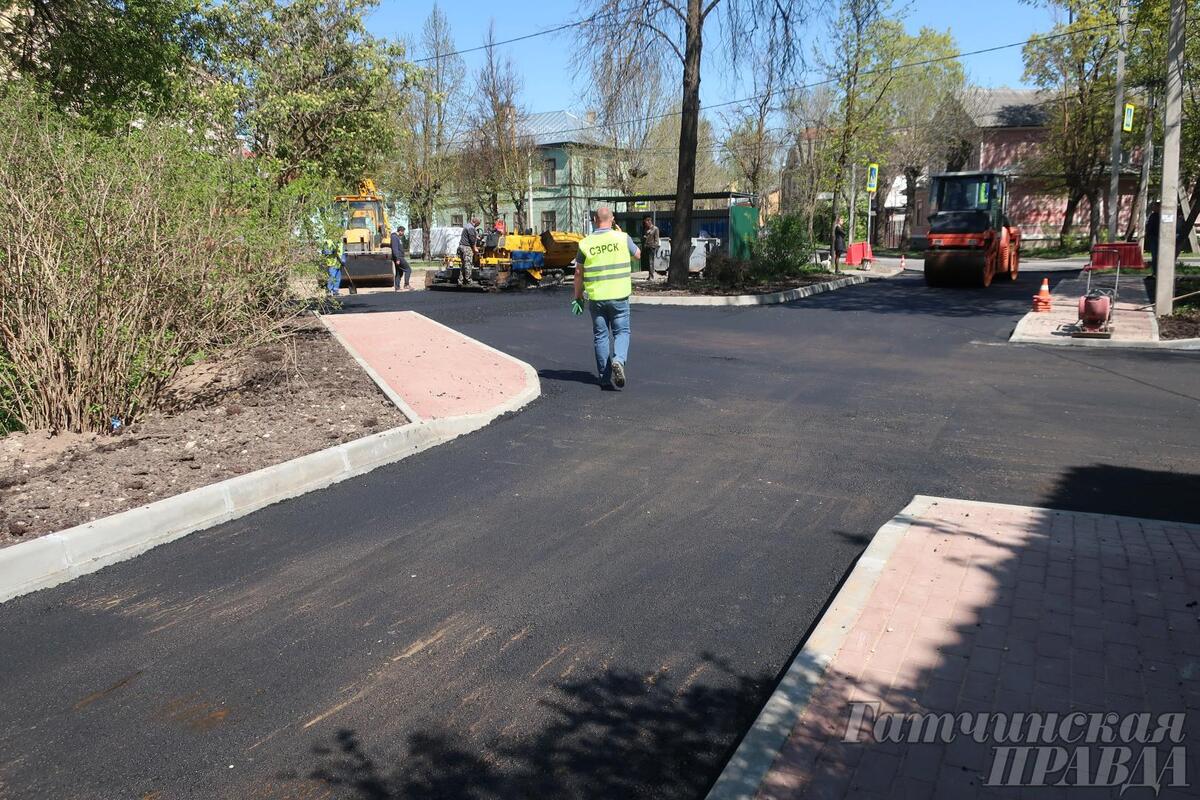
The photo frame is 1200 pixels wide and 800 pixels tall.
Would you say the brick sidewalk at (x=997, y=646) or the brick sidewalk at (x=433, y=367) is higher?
the brick sidewalk at (x=433, y=367)

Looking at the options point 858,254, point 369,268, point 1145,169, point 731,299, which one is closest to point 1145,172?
point 1145,169

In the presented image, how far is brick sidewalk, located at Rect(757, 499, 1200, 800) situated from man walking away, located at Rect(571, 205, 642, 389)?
4441 mm

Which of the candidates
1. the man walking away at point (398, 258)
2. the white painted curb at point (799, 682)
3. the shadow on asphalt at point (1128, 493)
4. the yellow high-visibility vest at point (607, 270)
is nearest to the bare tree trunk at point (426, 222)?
the man walking away at point (398, 258)

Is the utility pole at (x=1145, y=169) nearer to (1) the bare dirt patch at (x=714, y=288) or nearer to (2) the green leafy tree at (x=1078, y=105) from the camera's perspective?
(2) the green leafy tree at (x=1078, y=105)

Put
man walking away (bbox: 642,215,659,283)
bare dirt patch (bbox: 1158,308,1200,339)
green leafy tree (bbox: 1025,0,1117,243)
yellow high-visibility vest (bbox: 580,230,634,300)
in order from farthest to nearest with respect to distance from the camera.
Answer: green leafy tree (bbox: 1025,0,1117,243), man walking away (bbox: 642,215,659,283), bare dirt patch (bbox: 1158,308,1200,339), yellow high-visibility vest (bbox: 580,230,634,300)

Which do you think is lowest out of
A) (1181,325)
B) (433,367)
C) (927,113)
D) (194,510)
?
(194,510)

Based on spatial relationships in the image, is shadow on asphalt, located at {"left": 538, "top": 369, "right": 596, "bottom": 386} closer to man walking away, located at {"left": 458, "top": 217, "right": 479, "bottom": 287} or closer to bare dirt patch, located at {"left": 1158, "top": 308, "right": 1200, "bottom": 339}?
bare dirt patch, located at {"left": 1158, "top": 308, "right": 1200, "bottom": 339}

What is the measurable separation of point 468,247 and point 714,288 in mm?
6765

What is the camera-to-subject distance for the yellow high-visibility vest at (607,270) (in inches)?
344

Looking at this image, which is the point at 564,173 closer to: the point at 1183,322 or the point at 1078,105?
the point at 1078,105

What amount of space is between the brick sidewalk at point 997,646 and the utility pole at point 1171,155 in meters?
10.7

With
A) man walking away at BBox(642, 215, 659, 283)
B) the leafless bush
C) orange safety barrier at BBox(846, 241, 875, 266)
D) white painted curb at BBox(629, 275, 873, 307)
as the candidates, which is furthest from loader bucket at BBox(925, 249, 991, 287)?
the leafless bush

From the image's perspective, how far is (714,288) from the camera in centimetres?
2078

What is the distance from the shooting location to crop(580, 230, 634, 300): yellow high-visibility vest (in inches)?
344
